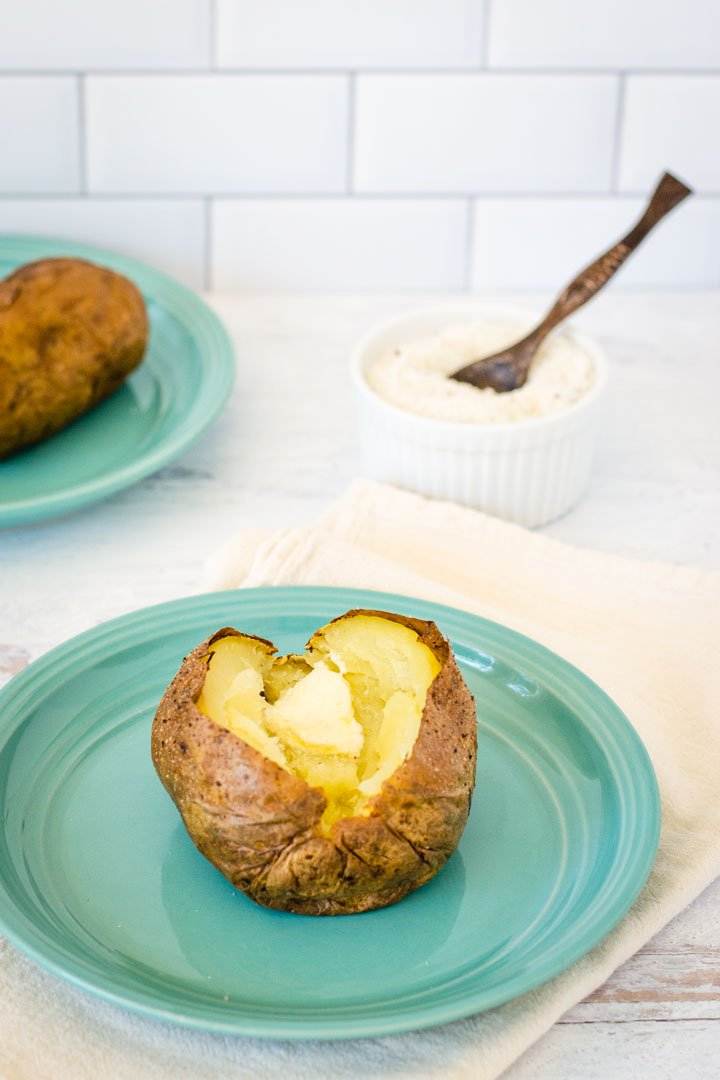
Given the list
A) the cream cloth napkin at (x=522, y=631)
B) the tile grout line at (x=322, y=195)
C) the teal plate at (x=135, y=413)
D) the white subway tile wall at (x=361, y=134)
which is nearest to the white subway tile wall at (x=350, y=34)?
the white subway tile wall at (x=361, y=134)

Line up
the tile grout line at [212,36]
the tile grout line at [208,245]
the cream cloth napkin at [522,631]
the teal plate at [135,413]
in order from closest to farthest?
the cream cloth napkin at [522,631] → the teal plate at [135,413] → the tile grout line at [212,36] → the tile grout line at [208,245]

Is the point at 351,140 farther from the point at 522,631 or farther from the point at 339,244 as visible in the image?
the point at 522,631

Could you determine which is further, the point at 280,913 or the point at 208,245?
the point at 208,245

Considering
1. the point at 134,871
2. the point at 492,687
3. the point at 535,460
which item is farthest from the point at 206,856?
the point at 535,460

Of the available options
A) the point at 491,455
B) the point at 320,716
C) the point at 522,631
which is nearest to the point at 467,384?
the point at 491,455

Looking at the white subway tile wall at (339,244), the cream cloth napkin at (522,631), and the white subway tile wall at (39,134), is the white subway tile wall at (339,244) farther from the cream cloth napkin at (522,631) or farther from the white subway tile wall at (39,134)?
the cream cloth napkin at (522,631)

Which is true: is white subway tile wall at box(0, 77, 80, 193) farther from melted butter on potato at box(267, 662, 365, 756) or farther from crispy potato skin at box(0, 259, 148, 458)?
melted butter on potato at box(267, 662, 365, 756)

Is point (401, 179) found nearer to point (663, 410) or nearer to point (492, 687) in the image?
point (663, 410)
